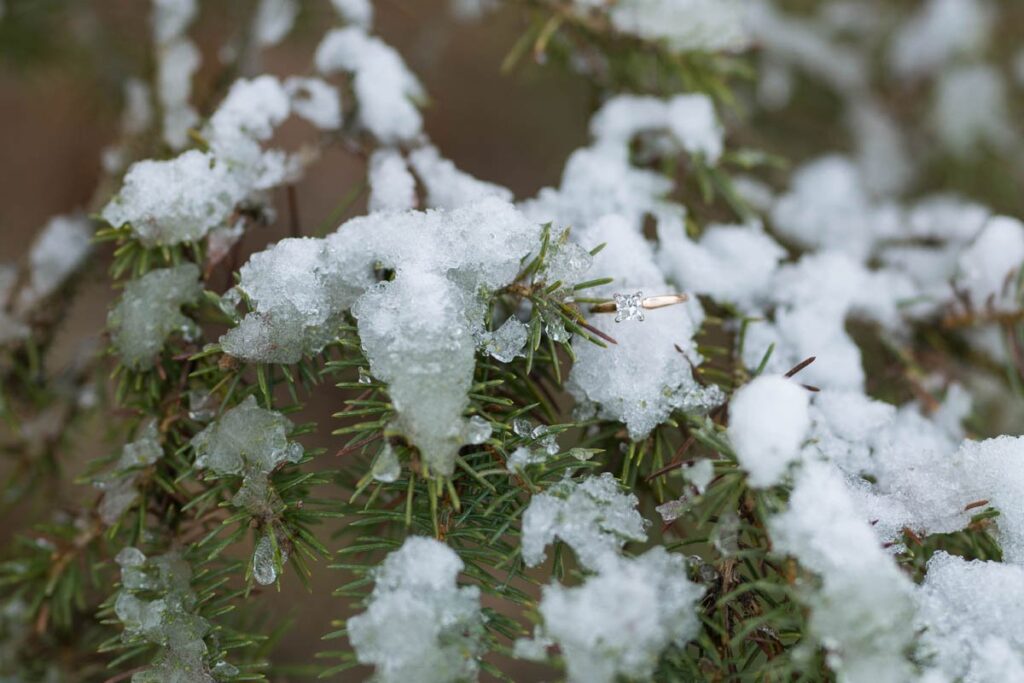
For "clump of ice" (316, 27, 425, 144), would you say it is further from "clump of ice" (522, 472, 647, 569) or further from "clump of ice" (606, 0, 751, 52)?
"clump of ice" (522, 472, 647, 569)

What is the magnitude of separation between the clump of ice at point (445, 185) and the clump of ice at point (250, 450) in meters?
0.28

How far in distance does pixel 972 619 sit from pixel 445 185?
0.58 meters

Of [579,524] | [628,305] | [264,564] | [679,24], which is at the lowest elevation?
[264,564]

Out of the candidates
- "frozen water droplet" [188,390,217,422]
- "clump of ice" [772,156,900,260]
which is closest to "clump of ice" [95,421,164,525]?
"frozen water droplet" [188,390,217,422]

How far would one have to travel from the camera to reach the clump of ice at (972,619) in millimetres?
515

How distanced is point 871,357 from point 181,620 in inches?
33.2

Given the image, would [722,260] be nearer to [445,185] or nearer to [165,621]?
[445,185]

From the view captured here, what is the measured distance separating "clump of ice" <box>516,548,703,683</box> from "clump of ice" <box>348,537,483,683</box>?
58 millimetres

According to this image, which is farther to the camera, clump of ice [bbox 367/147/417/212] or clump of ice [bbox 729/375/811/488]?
clump of ice [bbox 367/147/417/212]

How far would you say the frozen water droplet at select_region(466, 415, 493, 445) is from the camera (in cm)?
54

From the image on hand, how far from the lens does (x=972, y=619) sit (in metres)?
0.55

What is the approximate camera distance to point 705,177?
0.91 m

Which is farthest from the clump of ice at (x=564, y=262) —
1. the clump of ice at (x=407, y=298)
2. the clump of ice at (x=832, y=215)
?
the clump of ice at (x=832, y=215)

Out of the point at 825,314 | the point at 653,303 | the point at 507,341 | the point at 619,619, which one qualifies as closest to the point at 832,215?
the point at 825,314
